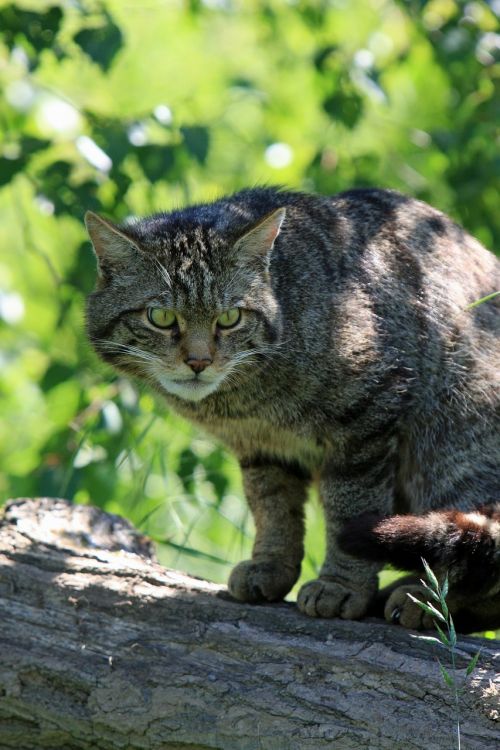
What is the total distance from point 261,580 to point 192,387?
25.2 inches

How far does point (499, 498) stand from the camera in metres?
3.11

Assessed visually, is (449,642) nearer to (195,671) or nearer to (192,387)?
(195,671)

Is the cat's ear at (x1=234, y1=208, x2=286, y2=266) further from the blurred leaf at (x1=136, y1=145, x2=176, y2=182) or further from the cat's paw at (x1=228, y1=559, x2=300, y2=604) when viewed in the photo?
the blurred leaf at (x1=136, y1=145, x2=176, y2=182)

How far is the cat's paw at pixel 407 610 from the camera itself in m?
2.82

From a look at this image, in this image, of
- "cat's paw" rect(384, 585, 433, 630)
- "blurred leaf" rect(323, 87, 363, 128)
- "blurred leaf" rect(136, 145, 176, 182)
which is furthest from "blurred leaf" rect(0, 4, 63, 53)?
"cat's paw" rect(384, 585, 433, 630)

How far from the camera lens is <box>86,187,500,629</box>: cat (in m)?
3.13

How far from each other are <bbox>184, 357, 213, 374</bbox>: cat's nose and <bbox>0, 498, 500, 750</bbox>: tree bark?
64cm

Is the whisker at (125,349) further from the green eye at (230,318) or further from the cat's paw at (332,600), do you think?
the cat's paw at (332,600)

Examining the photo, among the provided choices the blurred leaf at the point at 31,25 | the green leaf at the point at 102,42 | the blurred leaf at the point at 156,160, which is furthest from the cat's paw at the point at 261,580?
the blurred leaf at the point at 31,25

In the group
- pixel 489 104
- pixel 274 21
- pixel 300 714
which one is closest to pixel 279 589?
pixel 300 714

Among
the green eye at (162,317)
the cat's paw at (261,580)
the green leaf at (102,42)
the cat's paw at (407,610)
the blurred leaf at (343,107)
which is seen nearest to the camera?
the cat's paw at (407,610)

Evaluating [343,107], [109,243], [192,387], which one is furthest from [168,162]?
[192,387]

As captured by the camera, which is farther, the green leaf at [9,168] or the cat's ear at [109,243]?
the green leaf at [9,168]

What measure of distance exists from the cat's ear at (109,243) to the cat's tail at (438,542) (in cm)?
116
